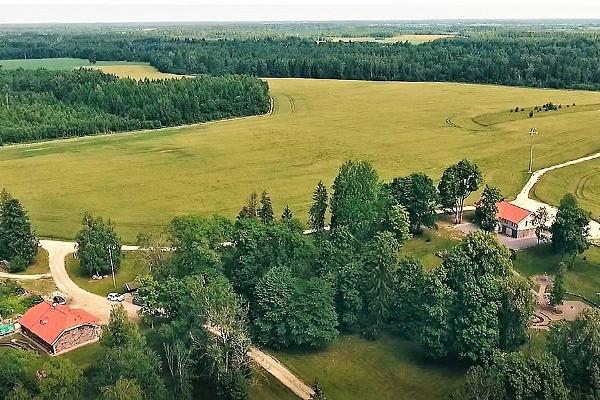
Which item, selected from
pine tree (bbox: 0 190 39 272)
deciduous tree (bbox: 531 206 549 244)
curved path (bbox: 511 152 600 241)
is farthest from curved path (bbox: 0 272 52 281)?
curved path (bbox: 511 152 600 241)

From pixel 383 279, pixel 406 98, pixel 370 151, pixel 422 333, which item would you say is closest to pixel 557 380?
pixel 422 333

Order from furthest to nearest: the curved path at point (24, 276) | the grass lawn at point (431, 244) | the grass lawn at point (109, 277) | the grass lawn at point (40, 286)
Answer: the grass lawn at point (431, 244) < the curved path at point (24, 276) < the grass lawn at point (109, 277) < the grass lawn at point (40, 286)

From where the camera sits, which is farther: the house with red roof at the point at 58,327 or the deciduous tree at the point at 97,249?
the deciduous tree at the point at 97,249

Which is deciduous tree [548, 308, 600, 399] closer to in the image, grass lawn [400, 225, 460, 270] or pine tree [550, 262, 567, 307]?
pine tree [550, 262, 567, 307]

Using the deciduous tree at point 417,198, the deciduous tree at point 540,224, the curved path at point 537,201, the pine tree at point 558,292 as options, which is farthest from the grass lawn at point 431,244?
the curved path at point 537,201

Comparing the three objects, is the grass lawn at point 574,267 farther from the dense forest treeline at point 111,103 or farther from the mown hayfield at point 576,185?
the dense forest treeline at point 111,103

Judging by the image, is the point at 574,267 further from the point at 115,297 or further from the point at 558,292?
the point at 115,297

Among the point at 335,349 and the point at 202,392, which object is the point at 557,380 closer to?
the point at 335,349
